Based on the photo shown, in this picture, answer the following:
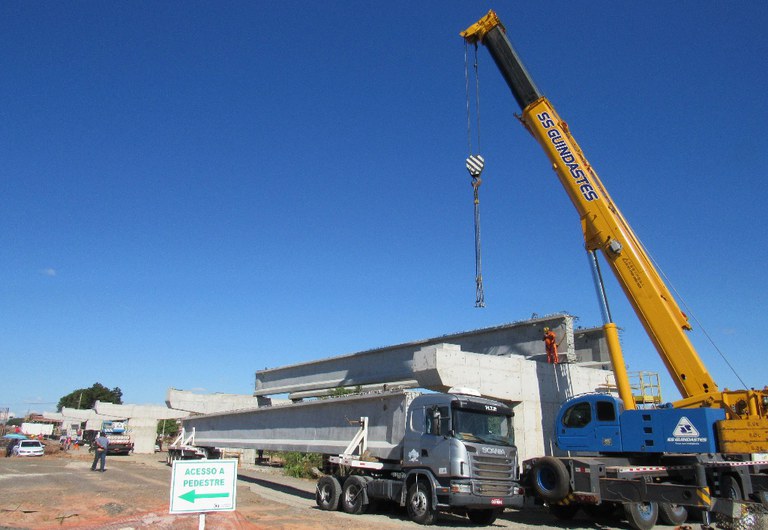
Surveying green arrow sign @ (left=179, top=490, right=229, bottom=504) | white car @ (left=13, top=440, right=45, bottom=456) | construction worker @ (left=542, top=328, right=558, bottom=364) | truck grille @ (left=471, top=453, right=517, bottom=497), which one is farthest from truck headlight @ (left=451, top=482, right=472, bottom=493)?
white car @ (left=13, top=440, right=45, bottom=456)

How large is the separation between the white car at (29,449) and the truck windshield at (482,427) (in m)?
35.4

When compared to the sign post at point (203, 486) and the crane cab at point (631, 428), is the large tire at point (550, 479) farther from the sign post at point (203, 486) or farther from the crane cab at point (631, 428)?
the sign post at point (203, 486)

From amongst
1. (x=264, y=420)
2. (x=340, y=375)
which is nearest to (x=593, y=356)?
(x=340, y=375)

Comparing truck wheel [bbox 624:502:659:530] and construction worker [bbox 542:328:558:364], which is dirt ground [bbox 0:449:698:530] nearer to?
truck wheel [bbox 624:502:659:530]

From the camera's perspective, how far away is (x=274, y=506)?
1398 centimetres

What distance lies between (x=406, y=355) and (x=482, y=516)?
922 cm

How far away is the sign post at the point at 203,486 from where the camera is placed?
676 centimetres

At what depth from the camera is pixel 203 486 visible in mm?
6879

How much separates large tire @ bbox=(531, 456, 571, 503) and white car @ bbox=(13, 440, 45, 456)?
117 feet

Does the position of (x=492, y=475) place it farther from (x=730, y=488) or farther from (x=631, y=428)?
(x=730, y=488)

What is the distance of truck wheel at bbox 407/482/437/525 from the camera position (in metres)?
11.8

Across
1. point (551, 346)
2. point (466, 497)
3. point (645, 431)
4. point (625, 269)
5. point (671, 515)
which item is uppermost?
point (625, 269)

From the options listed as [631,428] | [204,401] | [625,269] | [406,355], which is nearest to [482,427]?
[631,428]

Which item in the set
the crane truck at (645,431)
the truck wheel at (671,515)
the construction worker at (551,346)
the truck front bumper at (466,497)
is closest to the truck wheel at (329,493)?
the truck front bumper at (466,497)
